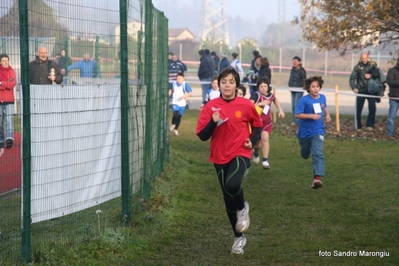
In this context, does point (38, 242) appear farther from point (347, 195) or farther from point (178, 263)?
point (347, 195)

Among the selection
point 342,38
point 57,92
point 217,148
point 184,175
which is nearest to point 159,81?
point 184,175

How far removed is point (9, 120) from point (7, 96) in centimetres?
21

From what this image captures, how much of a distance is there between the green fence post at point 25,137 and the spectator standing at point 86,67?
0.92m

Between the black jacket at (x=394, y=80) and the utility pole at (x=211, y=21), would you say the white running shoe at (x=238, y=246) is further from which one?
the utility pole at (x=211, y=21)

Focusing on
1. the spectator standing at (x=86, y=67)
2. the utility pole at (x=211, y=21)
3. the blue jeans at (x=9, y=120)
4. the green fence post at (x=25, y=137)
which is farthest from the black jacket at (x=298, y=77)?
the utility pole at (x=211, y=21)

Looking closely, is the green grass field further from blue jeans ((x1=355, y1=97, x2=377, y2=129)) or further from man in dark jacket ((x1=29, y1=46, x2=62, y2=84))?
blue jeans ((x1=355, y1=97, x2=377, y2=129))

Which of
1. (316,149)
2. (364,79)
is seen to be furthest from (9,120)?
(364,79)

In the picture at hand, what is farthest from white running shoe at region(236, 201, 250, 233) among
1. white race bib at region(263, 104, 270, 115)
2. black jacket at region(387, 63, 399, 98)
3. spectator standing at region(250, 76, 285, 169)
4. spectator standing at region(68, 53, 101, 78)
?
black jacket at region(387, 63, 399, 98)

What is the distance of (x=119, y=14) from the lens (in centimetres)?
800

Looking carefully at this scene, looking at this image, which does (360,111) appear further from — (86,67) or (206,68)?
(86,67)

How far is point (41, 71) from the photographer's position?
6574mm

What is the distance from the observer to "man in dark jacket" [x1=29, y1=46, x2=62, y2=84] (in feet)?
21.2

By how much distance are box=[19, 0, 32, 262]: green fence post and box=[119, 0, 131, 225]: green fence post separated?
6.09 feet

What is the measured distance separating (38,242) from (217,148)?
2062 mm
